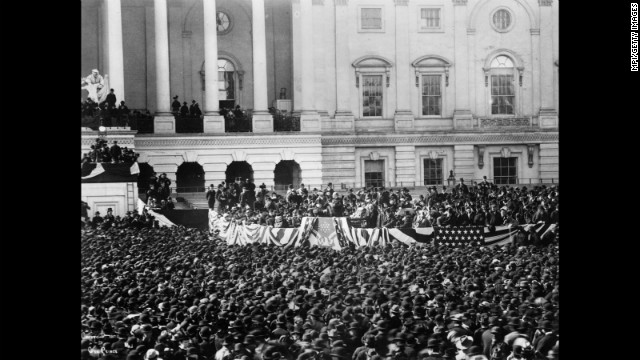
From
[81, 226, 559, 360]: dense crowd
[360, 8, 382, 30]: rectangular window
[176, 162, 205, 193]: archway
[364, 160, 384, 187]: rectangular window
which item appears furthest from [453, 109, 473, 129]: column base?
[176, 162, 205, 193]: archway

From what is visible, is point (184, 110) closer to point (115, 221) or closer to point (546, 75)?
point (115, 221)

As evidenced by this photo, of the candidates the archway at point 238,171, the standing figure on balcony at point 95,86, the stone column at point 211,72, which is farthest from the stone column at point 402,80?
the standing figure on balcony at point 95,86

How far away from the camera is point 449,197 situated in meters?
24.5

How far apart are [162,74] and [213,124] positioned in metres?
2.15

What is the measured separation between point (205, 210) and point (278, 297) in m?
5.34

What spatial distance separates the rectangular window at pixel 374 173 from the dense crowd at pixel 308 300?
2.71 meters

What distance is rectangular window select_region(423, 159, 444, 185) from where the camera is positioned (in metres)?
25.0


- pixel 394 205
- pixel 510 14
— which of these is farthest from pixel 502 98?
pixel 394 205

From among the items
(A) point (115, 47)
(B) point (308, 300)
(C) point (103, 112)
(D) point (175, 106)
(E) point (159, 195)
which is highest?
(A) point (115, 47)

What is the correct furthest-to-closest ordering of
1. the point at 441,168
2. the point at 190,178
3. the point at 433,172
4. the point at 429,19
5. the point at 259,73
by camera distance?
1. the point at 259,73
2. the point at 441,168
3. the point at 433,172
4. the point at 429,19
5. the point at 190,178

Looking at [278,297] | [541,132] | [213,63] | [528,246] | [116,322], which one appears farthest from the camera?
[213,63]

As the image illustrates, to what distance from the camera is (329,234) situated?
77.4ft
